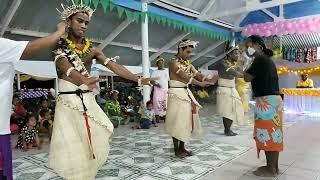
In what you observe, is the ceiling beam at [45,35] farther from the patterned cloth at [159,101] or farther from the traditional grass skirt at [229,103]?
the traditional grass skirt at [229,103]

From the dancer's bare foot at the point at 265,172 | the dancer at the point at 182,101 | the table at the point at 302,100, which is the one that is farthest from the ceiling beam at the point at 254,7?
the dancer's bare foot at the point at 265,172

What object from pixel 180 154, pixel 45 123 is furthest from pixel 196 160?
pixel 45 123

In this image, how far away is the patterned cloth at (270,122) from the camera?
2.86m

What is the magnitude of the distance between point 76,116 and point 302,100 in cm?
679

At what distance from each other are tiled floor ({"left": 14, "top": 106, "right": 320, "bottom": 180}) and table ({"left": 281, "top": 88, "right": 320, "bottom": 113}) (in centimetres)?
247

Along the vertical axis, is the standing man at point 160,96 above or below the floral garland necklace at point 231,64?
below

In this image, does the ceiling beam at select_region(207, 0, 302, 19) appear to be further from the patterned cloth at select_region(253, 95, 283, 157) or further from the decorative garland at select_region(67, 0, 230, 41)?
the patterned cloth at select_region(253, 95, 283, 157)

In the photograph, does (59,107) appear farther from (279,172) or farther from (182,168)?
(279,172)

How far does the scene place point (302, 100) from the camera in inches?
296

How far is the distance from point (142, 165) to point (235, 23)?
7623 mm

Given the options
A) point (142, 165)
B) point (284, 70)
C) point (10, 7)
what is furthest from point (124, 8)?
point (284, 70)

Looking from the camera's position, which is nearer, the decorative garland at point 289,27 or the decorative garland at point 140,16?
the decorative garland at point 140,16

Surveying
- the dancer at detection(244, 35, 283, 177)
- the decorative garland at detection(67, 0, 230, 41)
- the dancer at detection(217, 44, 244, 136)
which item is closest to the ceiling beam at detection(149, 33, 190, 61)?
the decorative garland at detection(67, 0, 230, 41)

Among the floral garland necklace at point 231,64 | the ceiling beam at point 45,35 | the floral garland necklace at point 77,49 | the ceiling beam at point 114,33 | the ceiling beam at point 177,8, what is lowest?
the floral garland necklace at point 77,49
